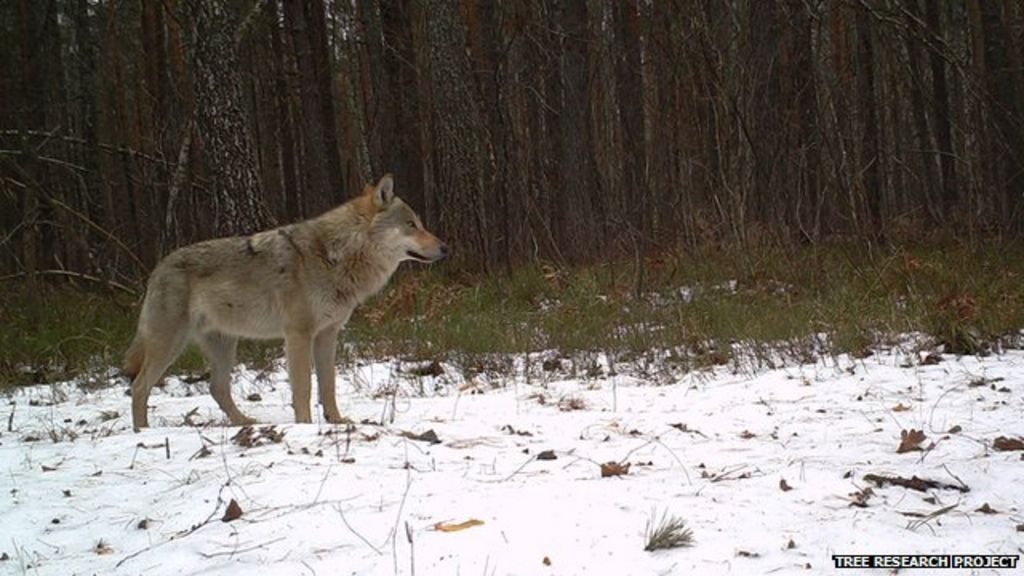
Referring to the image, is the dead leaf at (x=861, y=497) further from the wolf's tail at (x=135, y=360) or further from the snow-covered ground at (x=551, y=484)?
the wolf's tail at (x=135, y=360)

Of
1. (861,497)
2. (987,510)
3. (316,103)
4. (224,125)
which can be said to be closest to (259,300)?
(861,497)

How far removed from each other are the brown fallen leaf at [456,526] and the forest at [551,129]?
588 cm

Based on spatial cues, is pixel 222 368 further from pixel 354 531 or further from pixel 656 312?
pixel 656 312

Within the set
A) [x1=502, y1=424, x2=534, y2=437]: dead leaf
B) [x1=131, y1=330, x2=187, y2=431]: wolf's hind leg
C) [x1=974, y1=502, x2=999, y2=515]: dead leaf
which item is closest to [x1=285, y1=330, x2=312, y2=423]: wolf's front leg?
[x1=131, y1=330, x2=187, y2=431]: wolf's hind leg

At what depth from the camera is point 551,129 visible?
16.8 m

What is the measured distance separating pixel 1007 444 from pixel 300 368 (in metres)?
4.04

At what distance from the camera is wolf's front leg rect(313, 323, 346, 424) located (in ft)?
17.3

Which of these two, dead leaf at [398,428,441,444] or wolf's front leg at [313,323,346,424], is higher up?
wolf's front leg at [313,323,346,424]

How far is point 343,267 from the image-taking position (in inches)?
220

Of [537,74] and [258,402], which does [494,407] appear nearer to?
[258,402]

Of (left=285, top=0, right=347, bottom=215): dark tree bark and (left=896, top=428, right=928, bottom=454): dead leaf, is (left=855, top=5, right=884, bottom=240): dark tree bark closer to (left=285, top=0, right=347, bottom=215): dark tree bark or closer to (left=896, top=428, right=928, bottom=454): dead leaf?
(left=896, top=428, right=928, bottom=454): dead leaf

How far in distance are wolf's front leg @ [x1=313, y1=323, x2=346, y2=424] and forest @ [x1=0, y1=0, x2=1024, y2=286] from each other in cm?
395

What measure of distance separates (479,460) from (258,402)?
10.2 feet

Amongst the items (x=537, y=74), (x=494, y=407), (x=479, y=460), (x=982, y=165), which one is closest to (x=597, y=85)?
(x=537, y=74)
